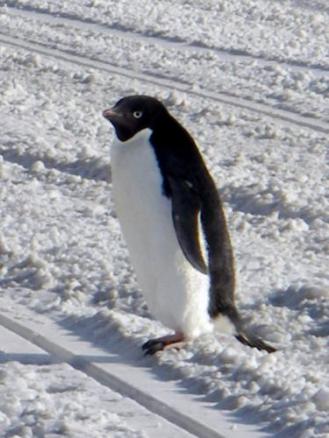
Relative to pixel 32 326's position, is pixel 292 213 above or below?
above

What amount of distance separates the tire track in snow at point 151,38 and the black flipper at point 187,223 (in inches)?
241

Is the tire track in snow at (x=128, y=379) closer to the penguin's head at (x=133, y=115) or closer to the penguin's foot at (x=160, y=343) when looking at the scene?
the penguin's foot at (x=160, y=343)

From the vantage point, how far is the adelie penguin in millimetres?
4766

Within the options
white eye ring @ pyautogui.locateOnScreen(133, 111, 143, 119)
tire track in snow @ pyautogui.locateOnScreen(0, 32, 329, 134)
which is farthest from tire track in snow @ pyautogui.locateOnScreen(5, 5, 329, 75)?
white eye ring @ pyautogui.locateOnScreen(133, 111, 143, 119)

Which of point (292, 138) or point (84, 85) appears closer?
point (292, 138)

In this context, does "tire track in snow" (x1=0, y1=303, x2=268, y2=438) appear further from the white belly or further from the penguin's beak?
the penguin's beak

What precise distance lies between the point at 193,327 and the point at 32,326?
1.95 feet

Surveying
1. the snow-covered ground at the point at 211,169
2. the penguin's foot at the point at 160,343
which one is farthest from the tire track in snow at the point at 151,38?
the penguin's foot at the point at 160,343

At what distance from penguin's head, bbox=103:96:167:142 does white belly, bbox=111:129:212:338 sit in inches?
1.0

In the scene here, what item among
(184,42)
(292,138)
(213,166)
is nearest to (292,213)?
(213,166)

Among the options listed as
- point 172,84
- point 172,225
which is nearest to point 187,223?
point 172,225

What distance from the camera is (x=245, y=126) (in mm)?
8938

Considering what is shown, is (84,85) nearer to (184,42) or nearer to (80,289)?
(184,42)

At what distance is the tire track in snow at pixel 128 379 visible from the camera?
4281mm
